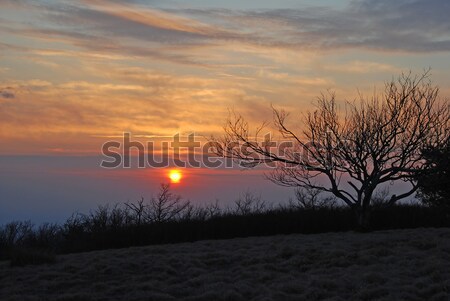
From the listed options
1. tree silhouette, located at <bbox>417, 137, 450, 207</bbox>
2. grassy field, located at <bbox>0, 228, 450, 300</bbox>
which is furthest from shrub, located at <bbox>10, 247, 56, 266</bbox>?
tree silhouette, located at <bbox>417, 137, 450, 207</bbox>

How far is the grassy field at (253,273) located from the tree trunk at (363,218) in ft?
A: 10.0

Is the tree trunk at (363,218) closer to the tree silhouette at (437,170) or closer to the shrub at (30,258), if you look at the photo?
the tree silhouette at (437,170)

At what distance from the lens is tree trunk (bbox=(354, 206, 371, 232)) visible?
2126 cm

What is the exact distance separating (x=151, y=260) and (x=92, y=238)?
26.9 feet

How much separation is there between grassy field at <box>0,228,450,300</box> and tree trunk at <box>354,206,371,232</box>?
306 cm

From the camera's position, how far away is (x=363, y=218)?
21.4 metres

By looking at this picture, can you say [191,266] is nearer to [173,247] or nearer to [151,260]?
[151,260]

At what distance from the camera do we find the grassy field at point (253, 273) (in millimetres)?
12328

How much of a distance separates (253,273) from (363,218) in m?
8.51

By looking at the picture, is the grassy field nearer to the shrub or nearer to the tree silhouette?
the shrub

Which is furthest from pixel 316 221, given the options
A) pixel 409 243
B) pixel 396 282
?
pixel 396 282

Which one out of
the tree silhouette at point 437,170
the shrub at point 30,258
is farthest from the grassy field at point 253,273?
the tree silhouette at point 437,170

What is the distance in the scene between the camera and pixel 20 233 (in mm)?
24391

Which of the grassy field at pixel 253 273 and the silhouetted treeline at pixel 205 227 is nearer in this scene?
the grassy field at pixel 253 273
